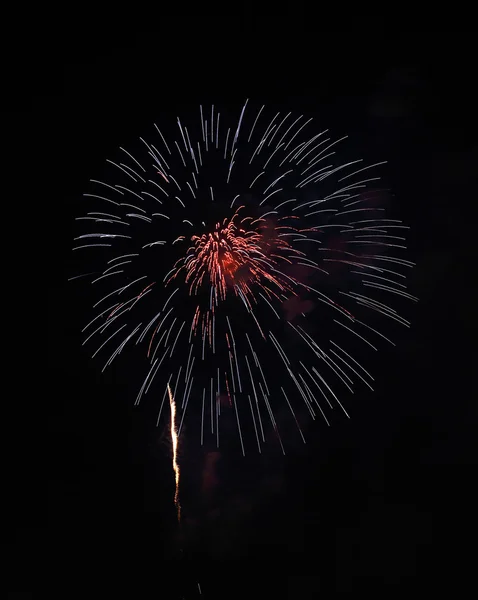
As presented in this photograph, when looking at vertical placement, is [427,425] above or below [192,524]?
above

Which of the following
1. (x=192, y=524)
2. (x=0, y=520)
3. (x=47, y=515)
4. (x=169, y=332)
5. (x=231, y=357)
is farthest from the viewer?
(x=192, y=524)

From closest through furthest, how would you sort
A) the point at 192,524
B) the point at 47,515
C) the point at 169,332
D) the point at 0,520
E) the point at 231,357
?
1. the point at 169,332
2. the point at 231,357
3. the point at 0,520
4. the point at 47,515
5. the point at 192,524

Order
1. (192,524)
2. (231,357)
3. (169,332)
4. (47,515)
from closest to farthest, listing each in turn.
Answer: (169,332)
(231,357)
(47,515)
(192,524)

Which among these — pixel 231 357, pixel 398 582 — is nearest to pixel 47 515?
pixel 231 357

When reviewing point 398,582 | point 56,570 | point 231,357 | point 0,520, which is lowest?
point 398,582

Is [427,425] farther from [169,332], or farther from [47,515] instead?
[47,515]

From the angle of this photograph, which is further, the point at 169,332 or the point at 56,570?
the point at 56,570

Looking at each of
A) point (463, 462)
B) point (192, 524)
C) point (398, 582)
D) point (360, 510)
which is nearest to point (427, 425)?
point (463, 462)

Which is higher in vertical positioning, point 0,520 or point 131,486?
point 131,486

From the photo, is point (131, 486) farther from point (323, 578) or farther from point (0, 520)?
point (323, 578)
